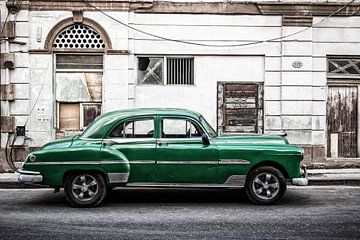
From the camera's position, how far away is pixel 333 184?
1264 cm

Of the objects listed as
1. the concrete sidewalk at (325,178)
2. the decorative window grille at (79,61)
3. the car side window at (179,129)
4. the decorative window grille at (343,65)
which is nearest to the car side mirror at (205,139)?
the car side window at (179,129)

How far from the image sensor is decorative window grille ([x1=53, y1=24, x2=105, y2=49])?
1522 centimetres

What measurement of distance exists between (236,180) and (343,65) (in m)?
7.43

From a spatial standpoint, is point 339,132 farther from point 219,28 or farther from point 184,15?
point 184,15

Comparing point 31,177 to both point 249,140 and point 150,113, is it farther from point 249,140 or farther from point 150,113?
point 249,140

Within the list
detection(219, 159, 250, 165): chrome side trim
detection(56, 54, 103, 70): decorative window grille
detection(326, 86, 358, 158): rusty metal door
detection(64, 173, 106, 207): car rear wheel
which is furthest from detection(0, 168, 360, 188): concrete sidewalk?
detection(219, 159, 250, 165): chrome side trim

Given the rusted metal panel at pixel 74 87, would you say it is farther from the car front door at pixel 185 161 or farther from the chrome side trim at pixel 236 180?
the chrome side trim at pixel 236 180

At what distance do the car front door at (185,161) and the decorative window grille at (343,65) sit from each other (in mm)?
7301

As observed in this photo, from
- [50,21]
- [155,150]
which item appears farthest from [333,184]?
[50,21]

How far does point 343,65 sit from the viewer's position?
15.7 m

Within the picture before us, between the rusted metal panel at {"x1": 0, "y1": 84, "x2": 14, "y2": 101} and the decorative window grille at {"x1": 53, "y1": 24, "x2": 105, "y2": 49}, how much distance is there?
1.64m

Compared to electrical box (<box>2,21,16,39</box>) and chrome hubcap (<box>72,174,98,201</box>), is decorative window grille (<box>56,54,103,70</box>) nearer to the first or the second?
electrical box (<box>2,21,16,39</box>)

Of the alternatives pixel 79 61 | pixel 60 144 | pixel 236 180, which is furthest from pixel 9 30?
pixel 236 180

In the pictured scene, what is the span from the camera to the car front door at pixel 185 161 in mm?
9633
